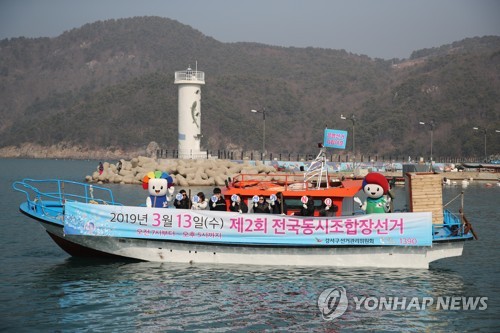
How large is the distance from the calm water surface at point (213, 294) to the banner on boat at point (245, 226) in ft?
3.32

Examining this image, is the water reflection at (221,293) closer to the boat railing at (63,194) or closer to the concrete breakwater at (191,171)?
the boat railing at (63,194)

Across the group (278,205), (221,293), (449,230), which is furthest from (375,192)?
(221,293)

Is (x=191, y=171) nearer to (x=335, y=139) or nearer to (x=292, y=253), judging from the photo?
(x=335, y=139)

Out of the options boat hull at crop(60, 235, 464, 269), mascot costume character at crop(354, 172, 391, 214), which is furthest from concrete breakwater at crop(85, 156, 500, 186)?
boat hull at crop(60, 235, 464, 269)

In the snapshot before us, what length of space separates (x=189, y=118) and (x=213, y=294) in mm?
58390

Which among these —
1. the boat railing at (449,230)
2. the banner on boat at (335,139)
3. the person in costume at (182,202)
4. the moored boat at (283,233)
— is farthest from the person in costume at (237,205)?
the boat railing at (449,230)

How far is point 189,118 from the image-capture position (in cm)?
7844

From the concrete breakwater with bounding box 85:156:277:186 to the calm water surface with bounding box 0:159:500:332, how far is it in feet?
132

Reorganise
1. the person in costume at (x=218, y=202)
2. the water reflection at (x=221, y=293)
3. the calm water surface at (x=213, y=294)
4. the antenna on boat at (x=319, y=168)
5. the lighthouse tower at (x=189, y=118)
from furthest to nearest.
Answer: the lighthouse tower at (x=189, y=118) → the antenna on boat at (x=319, y=168) → the person in costume at (x=218, y=202) → the water reflection at (x=221, y=293) → the calm water surface at (x=213, y=294)

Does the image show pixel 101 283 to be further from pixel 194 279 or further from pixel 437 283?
pixel 437 283

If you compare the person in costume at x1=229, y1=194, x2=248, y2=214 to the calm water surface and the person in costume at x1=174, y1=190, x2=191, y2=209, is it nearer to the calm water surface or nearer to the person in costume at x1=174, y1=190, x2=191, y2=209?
the person in costume at x1=174, y1=190, x2=191, y2=209

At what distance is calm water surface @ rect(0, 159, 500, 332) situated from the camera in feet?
60.4

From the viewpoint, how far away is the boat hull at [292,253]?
937 inches

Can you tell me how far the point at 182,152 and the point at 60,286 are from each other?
56.5 m
